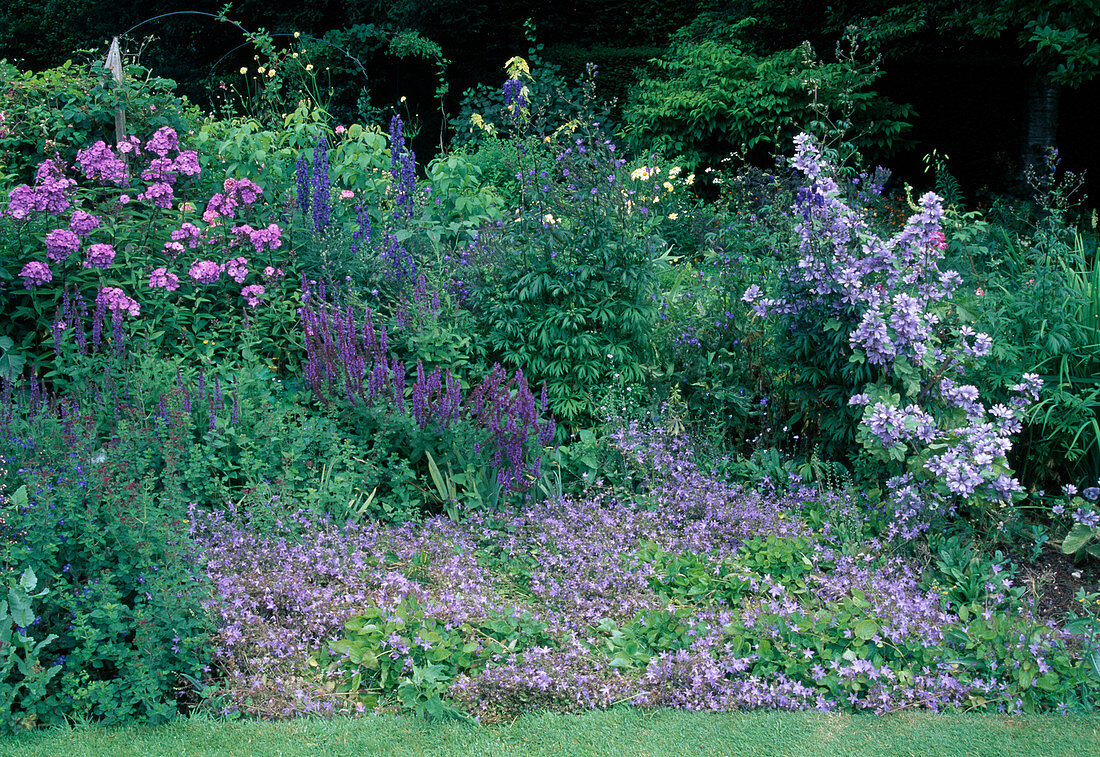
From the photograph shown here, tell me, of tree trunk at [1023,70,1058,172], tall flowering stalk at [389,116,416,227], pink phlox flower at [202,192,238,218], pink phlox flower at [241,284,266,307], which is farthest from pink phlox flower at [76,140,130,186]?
tree trunk at [1023,70,1058,172]

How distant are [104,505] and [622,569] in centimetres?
203

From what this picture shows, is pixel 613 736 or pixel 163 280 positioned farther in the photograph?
pixel 163 280

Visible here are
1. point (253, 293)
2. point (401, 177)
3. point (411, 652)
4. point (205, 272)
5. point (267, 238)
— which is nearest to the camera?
point (411, 652)

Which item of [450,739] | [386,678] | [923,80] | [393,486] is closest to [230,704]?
[386,678]

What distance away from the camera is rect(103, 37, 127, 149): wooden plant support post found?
5.75 metres

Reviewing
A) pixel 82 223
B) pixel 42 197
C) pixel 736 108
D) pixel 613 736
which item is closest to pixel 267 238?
pixel 82 223

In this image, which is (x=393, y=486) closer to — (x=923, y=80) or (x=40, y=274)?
(x=40, y=274)

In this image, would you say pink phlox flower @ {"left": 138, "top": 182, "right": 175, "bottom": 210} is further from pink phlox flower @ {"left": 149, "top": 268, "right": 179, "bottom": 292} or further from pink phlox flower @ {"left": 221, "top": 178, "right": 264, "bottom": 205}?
pink phlox flower @ {"left": 149, "top": 268, "right": 179, "bottom": 292}

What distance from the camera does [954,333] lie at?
163 inches

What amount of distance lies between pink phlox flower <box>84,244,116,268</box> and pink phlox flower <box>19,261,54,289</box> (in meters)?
0.21

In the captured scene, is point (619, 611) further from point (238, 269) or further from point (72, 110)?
point (72, 110)

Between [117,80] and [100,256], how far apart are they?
1775 mm

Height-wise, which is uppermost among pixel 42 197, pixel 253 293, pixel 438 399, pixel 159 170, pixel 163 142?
pixel 163 142

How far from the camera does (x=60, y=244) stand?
468 cm
